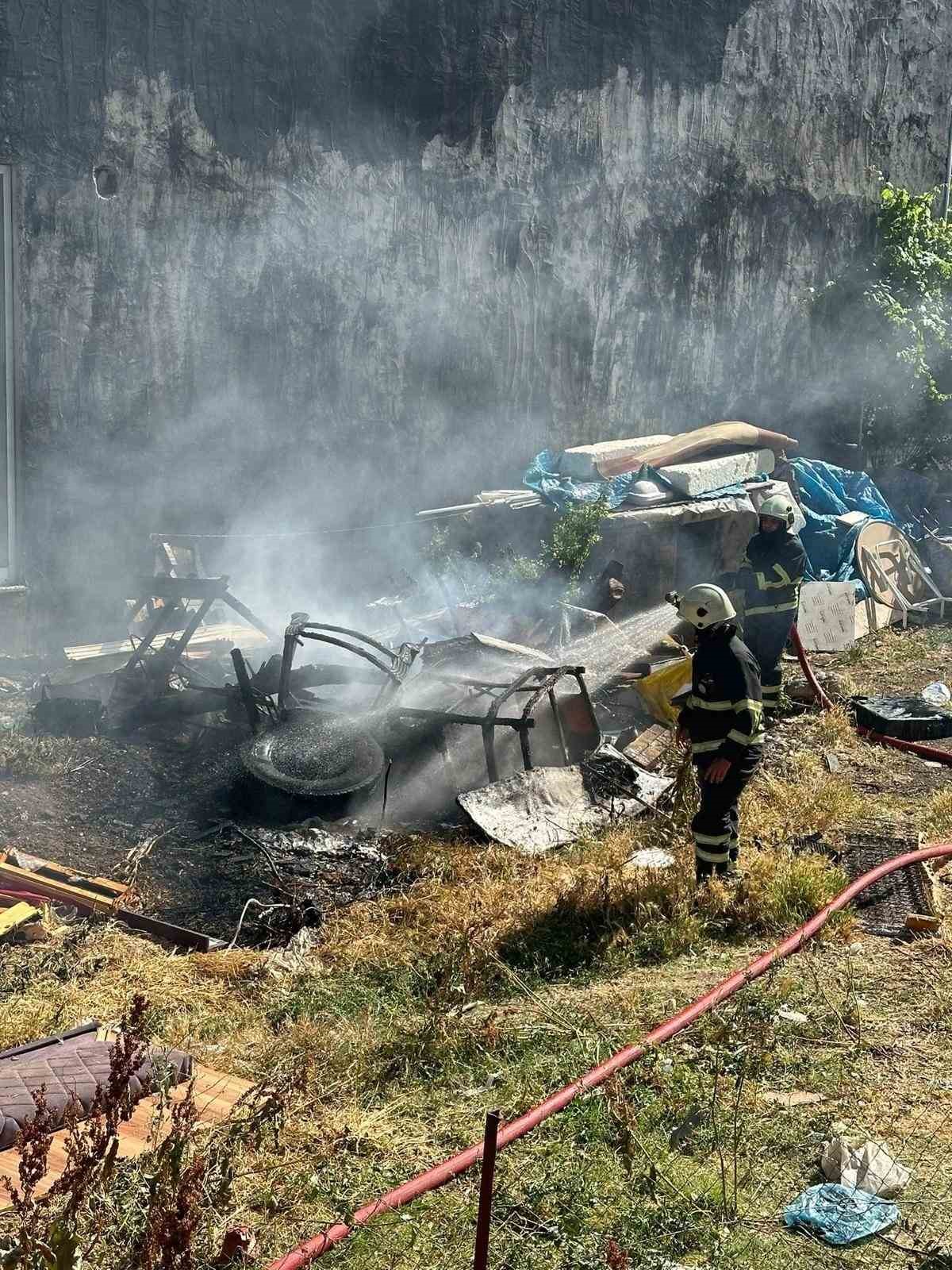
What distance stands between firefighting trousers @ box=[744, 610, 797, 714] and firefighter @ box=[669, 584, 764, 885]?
3.45 m

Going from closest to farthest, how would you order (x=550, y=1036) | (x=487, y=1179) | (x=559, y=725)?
(x=487, y=1179), (x=550, y=1036), (x=559, y=725)

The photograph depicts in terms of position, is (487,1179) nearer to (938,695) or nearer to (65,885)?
(65,885)

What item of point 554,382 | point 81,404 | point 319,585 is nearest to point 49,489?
point 81,404

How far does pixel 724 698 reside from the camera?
279 inches

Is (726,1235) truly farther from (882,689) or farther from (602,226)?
(602,226)

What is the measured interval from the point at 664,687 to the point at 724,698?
2.93 meters

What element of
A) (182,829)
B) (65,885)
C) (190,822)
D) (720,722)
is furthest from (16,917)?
(720,722)

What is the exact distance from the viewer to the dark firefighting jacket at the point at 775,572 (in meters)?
10.5

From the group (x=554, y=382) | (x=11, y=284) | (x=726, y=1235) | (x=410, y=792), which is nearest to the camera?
(x=726, y=1235)

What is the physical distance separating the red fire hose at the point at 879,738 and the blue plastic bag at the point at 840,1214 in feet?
20.2

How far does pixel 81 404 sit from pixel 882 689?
7759 mm

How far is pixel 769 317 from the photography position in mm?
17641

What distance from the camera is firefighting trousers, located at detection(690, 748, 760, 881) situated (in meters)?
7.09

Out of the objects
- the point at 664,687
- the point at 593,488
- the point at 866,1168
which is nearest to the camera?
the point at 866,1168
